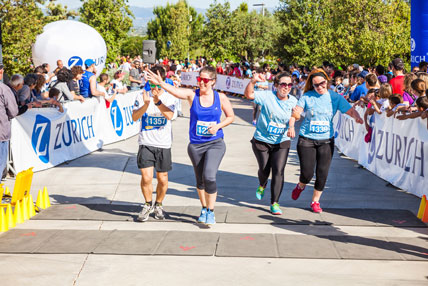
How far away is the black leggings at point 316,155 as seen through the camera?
7.85 metres

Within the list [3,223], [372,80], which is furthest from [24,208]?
[372,80]

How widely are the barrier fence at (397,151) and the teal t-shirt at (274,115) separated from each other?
2.24 m

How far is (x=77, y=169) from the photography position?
36.7 feet

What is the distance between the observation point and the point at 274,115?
25.2 feet

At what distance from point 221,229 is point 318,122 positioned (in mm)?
1973

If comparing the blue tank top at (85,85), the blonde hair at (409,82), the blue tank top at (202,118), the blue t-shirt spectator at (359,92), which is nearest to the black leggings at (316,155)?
the blue tank top at (202,118)

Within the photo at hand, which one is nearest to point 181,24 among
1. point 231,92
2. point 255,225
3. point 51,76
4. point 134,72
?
point 231,92

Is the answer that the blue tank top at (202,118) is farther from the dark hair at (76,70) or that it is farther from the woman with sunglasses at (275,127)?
the dark hair at (76,70)

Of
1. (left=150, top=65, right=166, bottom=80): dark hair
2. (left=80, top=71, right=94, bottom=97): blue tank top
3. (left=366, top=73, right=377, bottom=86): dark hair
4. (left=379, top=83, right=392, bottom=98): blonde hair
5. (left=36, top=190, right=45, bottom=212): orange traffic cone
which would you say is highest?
(left=150, top=65, right=166, bottom=80): dark hair

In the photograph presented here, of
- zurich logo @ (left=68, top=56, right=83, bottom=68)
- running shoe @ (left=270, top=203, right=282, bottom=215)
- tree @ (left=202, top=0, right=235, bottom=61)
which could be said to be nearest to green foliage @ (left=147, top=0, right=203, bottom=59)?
tree @ (left=202, top=0, right=235, bottom=61)

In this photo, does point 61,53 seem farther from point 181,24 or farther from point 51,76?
point 181,24

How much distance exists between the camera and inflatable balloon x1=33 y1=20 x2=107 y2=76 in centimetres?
2089

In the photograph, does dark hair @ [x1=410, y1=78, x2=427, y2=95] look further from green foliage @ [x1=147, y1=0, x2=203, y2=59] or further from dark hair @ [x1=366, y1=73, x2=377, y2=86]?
green foliage @ [x1=147, y1=0, x2=203, y2=59]

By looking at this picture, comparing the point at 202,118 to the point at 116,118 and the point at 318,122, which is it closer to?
the point at 318,122
